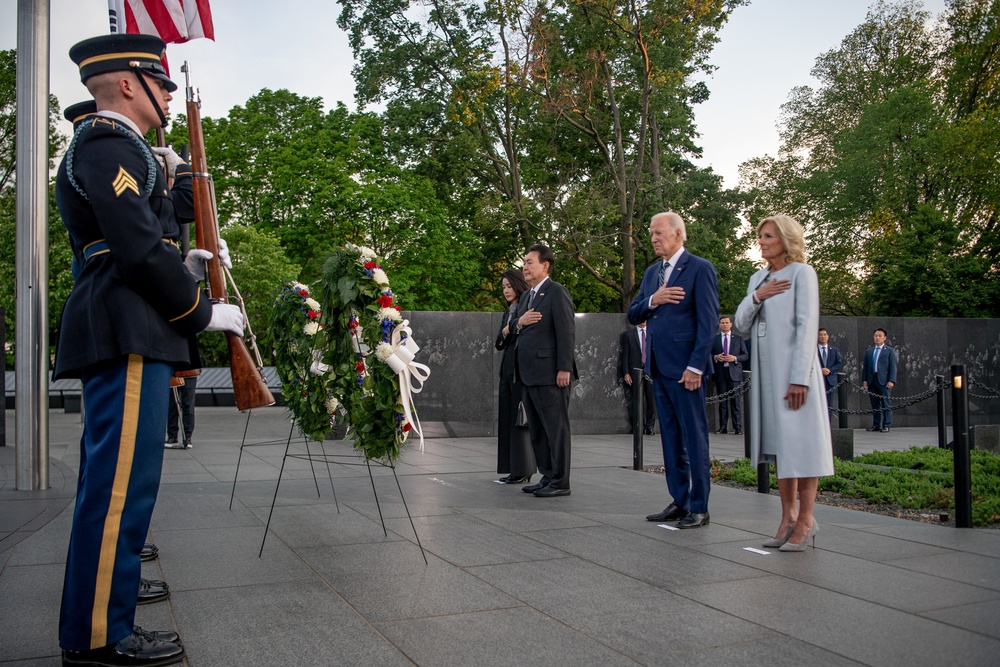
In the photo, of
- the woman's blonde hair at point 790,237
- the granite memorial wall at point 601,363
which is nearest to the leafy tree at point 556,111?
the granite memorial wall at point 601,363

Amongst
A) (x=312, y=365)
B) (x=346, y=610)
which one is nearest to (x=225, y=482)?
(x=312, y=365)

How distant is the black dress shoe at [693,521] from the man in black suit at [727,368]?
9804mm

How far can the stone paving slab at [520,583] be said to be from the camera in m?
3.47

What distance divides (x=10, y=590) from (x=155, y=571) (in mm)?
691

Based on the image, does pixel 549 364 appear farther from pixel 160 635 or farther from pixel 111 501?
pixel 111 501

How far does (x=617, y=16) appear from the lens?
23.0 meters

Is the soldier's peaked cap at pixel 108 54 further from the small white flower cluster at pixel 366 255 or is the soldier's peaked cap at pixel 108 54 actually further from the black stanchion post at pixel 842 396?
the black stanchion post at pixel 842 396

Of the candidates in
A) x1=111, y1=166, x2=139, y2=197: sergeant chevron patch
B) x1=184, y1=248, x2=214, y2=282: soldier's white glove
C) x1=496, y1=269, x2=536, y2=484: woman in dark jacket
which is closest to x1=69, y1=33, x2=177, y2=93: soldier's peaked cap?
x1=111, y1=166, x2=139, y2=197: sergeant chevron patch

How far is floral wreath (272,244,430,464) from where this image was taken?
5012 mm

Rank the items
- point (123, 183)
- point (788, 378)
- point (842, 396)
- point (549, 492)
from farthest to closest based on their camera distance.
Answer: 1. point (842, 396)
2. point (549, 492)
3. point (788, 378)
4. point (123, 183)

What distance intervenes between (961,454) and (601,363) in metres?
9.50

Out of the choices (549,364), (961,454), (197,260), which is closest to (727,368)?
(549,364)

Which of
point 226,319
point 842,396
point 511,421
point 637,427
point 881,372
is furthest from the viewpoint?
point 881,372

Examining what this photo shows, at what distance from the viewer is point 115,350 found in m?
3.18
